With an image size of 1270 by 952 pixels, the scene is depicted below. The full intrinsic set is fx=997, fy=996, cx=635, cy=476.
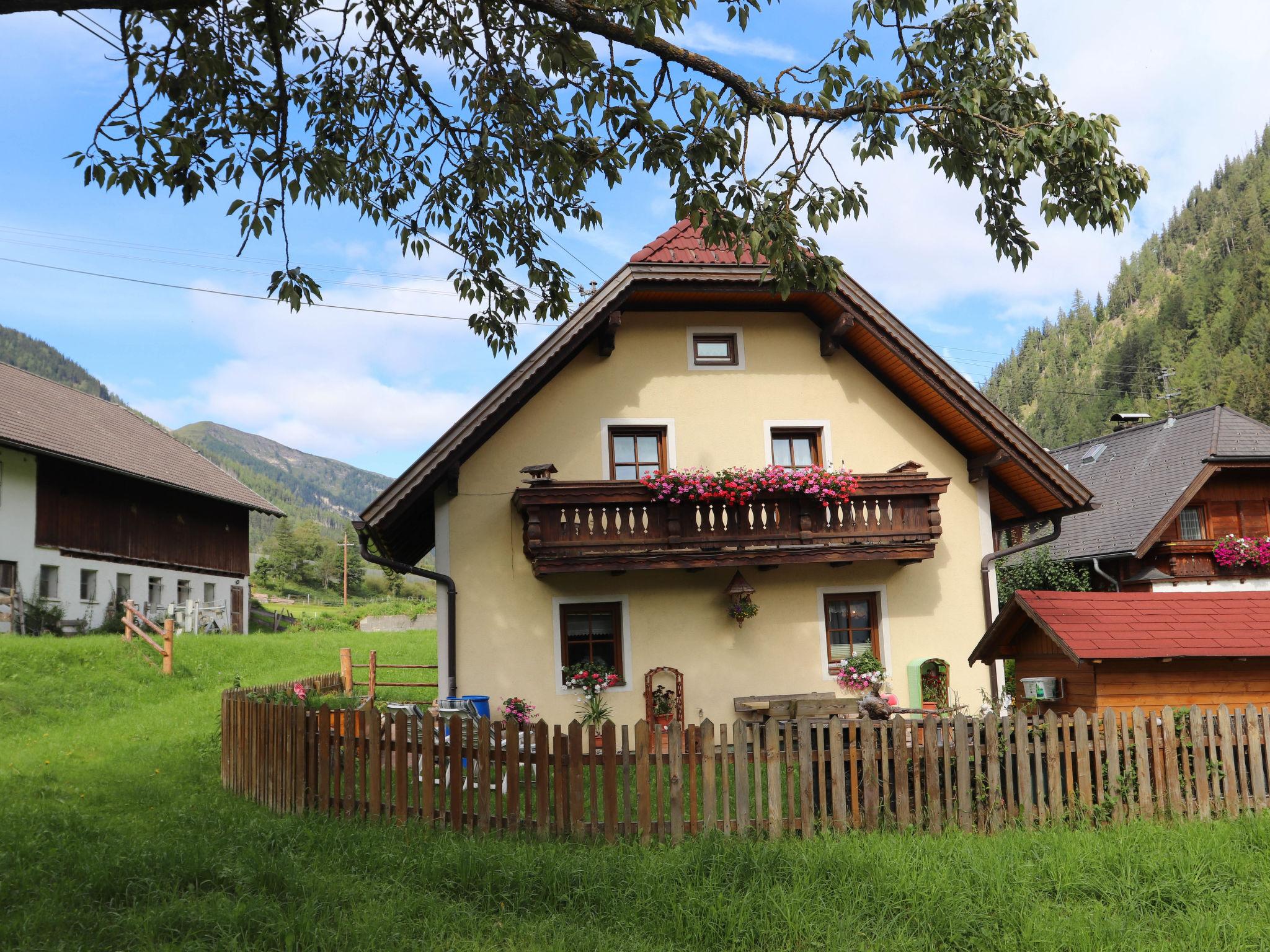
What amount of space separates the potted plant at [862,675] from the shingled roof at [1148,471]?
36.0ft

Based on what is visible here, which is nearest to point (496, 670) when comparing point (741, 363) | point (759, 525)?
point (759, 525)

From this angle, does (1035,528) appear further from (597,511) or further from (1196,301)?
(1196,301)

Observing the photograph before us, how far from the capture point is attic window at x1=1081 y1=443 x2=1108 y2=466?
29062 millimetres

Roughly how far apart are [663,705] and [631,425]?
157 inches

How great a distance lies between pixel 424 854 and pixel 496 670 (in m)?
6.41

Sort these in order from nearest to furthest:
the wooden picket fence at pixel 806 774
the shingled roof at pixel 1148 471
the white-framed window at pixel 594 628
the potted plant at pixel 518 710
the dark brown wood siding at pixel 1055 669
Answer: the wooden picket fence at pixel 806 774
the dark brown wood siding at pixel 1055 669
the potted plant at pixel 518 710
the white-framed window at pixel 594 628
the shingled roof at pixel 1148 471

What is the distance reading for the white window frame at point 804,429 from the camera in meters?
14.8

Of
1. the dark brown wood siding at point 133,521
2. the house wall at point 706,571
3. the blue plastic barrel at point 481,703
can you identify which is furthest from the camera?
the dark brown wood siding at point 133,521

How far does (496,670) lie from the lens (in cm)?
1355

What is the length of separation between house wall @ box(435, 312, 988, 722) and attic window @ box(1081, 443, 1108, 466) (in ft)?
53.3

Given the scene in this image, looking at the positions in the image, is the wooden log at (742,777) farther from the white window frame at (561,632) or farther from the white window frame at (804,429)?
the white window frame at (804,429)

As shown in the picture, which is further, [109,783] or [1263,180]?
[1263,180]

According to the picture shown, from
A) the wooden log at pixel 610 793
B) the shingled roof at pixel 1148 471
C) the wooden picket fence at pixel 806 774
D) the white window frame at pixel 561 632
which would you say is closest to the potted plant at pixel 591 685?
the white window frame at pixel 561 632

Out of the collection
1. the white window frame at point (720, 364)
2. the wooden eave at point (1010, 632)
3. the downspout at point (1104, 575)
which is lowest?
the wooden eave at point (1010, 632)
